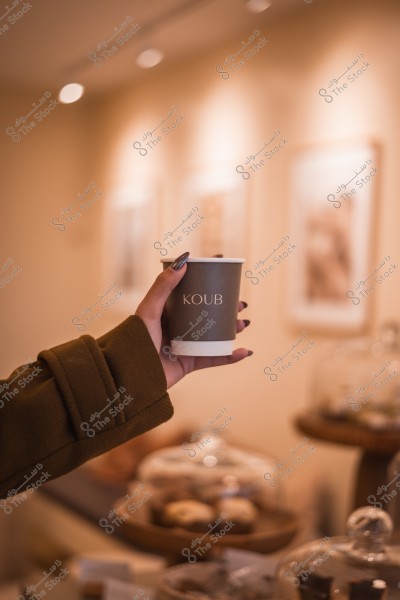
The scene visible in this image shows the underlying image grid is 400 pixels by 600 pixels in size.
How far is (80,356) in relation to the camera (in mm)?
772

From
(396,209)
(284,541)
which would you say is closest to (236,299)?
(284,541)

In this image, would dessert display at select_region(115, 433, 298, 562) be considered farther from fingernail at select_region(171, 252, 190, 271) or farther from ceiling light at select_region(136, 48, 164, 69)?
ceiling light at select_region(136, 48, 164, 69)

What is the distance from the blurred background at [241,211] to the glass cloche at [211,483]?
422mm

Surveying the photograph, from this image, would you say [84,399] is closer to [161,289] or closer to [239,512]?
[161,289]

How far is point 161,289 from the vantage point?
0.80 m

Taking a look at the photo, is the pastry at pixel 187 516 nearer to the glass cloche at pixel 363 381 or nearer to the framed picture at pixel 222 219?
the glass cloche at pixel 363 381

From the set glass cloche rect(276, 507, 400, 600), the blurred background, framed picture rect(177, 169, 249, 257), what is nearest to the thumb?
glass cloche rect(276, 507, 400, 600)

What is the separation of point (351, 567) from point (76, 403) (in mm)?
440

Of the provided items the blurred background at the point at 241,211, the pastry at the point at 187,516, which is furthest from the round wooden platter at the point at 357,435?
the pastry at the point at 187,516

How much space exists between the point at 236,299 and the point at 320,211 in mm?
2004

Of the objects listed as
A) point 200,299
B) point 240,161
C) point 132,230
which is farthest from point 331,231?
point 200,299

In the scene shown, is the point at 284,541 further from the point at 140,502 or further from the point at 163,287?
the point at 163,287

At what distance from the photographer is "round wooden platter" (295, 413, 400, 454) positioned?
193 centimetres

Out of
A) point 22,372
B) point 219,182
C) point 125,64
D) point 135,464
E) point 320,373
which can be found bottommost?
point 135,464
